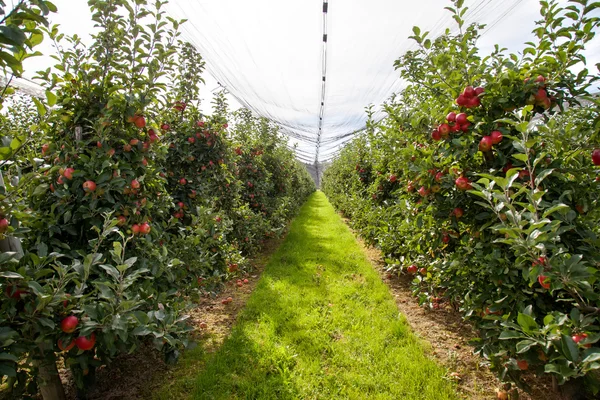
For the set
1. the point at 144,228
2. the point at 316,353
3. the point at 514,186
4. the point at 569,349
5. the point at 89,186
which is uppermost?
the point at 514,186

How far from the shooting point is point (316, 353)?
277cm

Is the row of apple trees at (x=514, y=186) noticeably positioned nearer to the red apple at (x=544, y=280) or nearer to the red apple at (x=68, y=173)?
the red apple at (x=544, y=280)

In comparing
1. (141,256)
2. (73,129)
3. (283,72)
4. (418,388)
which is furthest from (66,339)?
(283,72)

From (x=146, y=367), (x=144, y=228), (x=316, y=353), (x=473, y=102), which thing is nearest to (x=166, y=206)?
(x=144, y=228)

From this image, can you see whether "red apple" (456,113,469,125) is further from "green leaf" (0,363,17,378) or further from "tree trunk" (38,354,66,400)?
"tree trunk" (38,354,66,400)

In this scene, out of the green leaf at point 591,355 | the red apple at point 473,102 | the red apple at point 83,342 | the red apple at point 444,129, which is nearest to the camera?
the green leaf at point 591,355

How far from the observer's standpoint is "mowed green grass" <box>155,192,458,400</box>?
2289mm

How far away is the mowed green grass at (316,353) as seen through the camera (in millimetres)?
2289

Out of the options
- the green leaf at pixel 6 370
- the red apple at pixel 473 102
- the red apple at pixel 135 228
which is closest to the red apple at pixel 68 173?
the red apple at pixel 135 228

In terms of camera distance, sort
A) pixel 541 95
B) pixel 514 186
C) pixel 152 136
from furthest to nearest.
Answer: pixel 152 136, pixel 541 95, pixel 514 186

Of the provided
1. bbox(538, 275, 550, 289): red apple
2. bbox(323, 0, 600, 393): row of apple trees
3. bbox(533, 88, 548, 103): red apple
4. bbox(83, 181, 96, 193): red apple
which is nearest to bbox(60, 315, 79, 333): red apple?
bbox(83, 181, 96, 193): red apple

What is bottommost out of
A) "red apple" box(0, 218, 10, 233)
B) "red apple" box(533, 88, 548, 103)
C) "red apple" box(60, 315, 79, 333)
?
"red apple" box(60, 315, 79, 333)

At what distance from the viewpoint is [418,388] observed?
7.47 ft

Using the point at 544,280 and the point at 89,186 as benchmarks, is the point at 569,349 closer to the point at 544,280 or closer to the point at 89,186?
the point at 544,280
